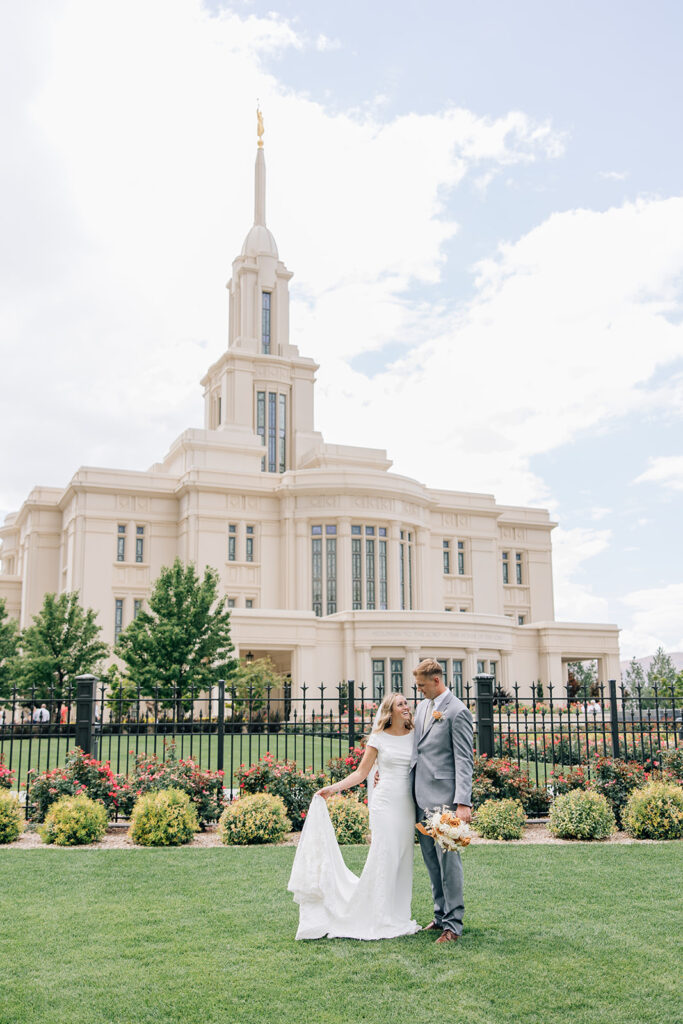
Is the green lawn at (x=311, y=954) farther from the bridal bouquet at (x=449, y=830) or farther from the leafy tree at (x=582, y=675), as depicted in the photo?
the leafy tree at (x=582, y=675)

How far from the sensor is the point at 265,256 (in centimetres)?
5312

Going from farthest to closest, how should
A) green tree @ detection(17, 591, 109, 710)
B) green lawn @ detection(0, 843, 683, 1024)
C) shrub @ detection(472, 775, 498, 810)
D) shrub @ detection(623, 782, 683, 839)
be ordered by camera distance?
green tree @ detection(17, 591, 109, 710), shrub @ detection(472, 775, 498, 810), shrub @ detection(623, 782, 683, 839), green lawn @ detection(0, 843, 683, 1024)

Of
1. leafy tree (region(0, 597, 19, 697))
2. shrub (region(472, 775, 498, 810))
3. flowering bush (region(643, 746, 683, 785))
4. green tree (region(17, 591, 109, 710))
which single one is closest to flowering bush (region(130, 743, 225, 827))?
shrub (region(472, 775, 498, 810))

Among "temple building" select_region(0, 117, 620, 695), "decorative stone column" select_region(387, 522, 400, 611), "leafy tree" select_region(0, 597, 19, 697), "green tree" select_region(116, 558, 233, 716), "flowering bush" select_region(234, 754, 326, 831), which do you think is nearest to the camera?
"flowering bush" select_region(234, 754, 326, 831)

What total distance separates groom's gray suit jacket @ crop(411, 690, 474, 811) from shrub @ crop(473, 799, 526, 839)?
487cm

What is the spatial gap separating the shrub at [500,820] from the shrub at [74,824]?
14.9 ft

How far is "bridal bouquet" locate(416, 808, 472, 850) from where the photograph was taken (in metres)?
5.88

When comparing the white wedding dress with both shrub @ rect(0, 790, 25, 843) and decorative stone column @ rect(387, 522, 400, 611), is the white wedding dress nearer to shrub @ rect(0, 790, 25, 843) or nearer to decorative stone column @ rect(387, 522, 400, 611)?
shrub @ rect(0, 790, 25, 843)

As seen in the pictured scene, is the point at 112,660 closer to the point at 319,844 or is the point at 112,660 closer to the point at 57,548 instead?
the point at 57,548

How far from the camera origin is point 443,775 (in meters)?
6.24

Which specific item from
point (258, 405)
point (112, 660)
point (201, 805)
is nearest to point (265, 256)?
point (258, 405)

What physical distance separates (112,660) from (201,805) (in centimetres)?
3115

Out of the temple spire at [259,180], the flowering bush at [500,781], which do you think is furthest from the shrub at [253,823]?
the temple spire at [259,180]

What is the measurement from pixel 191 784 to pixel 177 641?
57.2ft
